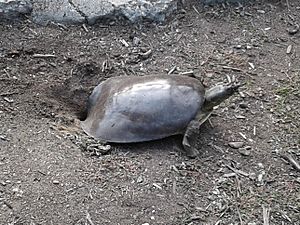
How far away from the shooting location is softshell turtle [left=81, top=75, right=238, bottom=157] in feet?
8.73

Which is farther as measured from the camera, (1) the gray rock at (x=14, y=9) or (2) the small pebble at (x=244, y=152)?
(1) the gray rock at (x=14, y=9)

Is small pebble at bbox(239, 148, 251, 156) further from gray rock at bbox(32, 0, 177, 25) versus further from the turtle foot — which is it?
gray rock at bbox(32, 0, 177, 25)

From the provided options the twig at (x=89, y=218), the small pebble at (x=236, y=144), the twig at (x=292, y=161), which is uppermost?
the twig at (x=89, y=218)

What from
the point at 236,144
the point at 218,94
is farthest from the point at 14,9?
the point at 236,144

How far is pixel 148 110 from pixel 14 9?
1091 millimetres

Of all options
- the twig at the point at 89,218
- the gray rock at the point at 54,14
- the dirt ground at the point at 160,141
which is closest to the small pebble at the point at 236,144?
the dirt ground at the point at 160,141

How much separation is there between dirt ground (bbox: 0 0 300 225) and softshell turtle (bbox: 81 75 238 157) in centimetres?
6

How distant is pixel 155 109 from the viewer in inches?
105

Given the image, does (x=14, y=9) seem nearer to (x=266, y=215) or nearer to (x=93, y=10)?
(x=93, y=10)

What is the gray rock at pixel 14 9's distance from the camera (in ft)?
10.9

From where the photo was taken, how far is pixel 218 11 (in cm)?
359

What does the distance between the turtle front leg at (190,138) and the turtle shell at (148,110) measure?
0.03 metres

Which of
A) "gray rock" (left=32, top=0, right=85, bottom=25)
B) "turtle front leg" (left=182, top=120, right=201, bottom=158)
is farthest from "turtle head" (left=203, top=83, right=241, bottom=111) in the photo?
"gray rock" (left=32, top=0, right=85, bottom=25)

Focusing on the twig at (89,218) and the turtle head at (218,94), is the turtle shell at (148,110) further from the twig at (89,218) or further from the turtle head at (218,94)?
the twig at (89,218)
